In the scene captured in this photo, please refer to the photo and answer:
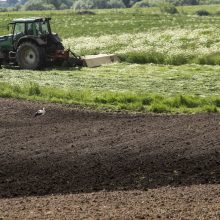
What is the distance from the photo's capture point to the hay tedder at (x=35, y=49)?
24.0m

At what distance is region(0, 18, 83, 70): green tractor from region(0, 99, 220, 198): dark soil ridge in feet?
32.6

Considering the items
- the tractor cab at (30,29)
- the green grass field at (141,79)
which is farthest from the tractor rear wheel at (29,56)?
the green grass field at (141,79)

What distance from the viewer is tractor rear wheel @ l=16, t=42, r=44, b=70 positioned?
941 inches

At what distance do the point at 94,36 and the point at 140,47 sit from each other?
8.64 m

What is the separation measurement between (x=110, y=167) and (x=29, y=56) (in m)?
14.7

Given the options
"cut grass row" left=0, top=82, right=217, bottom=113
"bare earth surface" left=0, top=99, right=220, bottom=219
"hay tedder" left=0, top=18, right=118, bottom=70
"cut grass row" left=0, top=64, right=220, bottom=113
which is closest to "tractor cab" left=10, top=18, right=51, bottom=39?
"hay tedder" left=0, top=18, right=118, bottom=70

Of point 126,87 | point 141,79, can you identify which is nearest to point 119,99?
point 126,87

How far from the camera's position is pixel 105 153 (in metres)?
11.0

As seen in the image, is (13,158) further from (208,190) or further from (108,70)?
(108,70)

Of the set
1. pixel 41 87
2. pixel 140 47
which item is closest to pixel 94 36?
pixel 140 47

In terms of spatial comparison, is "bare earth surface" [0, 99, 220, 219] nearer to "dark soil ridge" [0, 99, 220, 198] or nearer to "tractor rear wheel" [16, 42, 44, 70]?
"dark soil ridge" [0, 99, 220, 198]

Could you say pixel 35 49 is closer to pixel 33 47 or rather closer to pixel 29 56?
pixel 33 47

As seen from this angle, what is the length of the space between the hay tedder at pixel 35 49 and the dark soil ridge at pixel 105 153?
9.95 meters

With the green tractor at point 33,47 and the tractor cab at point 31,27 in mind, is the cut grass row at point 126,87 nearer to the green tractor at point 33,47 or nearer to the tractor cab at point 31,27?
the green tractor at point 33,47
